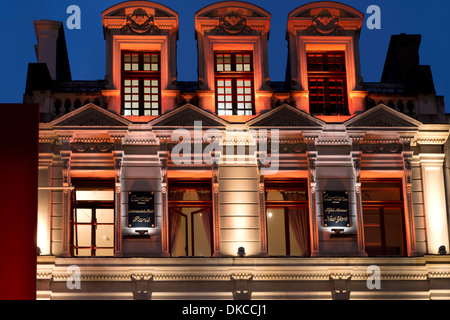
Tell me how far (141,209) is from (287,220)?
4.28m

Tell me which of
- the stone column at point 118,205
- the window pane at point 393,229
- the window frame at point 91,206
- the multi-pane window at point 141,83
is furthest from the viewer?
the multi-pane window at point 141,83

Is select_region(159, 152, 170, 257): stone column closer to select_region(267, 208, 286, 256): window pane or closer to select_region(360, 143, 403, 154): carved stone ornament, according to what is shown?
select_region(267, 208, 286, 256): window pane

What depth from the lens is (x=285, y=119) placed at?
28.2 m

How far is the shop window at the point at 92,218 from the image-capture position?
2770 cm

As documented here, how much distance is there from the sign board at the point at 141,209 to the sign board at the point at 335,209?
16.2 ft

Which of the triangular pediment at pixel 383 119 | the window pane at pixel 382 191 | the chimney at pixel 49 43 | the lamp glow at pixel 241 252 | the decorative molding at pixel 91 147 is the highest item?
the chimney at pixel 49 43

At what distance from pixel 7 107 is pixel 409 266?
469 inches

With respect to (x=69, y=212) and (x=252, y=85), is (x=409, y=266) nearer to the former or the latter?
(x=252, y=85)

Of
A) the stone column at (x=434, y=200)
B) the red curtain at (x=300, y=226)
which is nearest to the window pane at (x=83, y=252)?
the red curtain at (x=300, y=226)

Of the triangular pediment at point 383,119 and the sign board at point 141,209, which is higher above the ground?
the triangular pediment at point 383,119

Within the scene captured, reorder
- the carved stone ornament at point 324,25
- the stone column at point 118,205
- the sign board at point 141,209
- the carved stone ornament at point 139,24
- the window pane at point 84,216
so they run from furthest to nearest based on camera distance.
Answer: the carved stone ornament at point 324,25, the carved stone ornament at point 139,24, the window pane at point 84,216, the sign board at point 141,209, the stone column at point 118,205

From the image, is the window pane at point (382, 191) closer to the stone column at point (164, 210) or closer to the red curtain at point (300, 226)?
the red curtain at point (300, 226)

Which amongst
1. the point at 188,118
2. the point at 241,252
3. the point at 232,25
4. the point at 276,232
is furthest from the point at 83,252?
the point at 232,25
